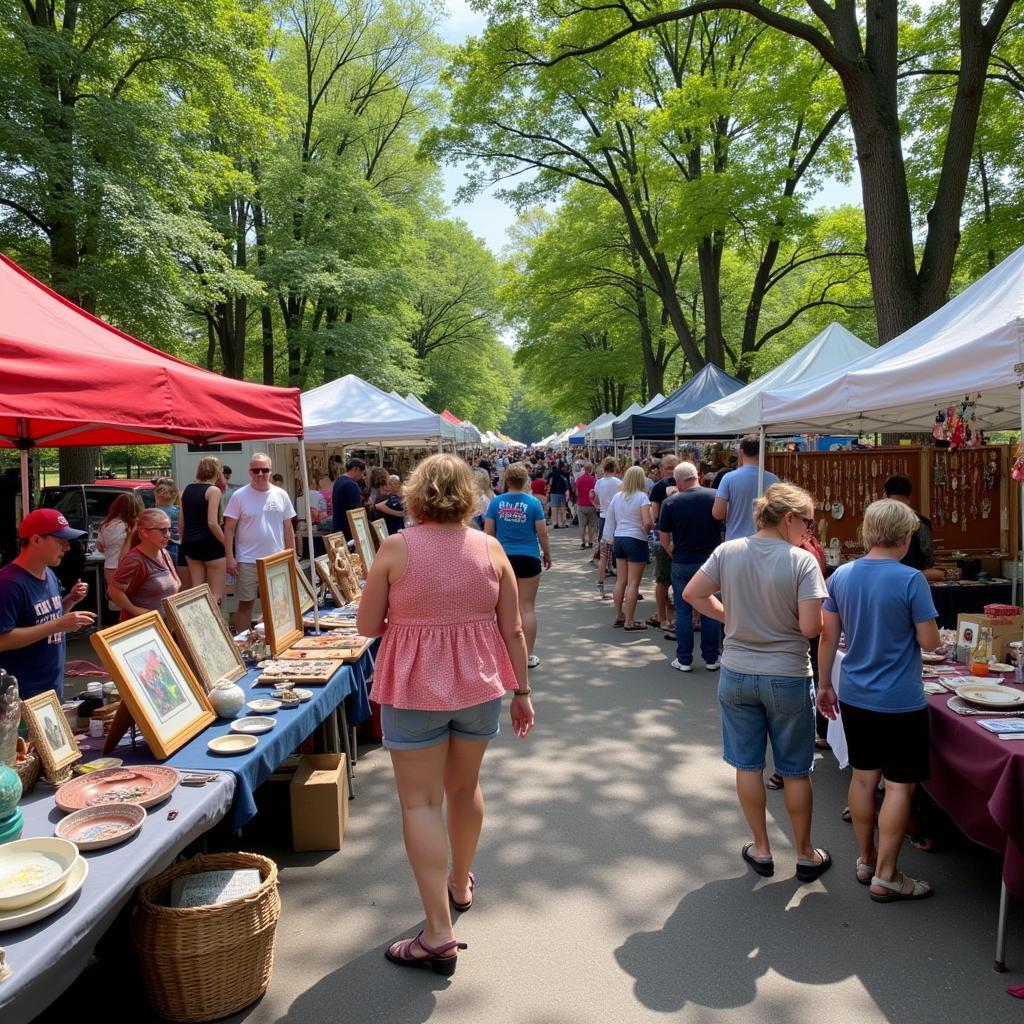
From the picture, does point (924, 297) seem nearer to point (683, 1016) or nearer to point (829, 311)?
point (683, 1016)

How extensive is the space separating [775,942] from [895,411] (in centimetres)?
546

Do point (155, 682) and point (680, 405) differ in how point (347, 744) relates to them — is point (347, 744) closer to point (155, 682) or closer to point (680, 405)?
point (155, 682)

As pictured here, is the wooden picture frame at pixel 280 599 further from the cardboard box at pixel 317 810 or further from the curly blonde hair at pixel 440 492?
the curly blonde hair at pixel 440 492

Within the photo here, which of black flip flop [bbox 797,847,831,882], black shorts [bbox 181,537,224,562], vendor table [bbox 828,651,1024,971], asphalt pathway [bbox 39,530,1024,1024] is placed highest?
black shorts [bbox 181,537,224,562]

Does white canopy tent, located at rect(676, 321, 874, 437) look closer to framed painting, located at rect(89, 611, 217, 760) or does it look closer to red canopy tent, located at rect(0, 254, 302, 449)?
red canopy tent, located at rect(0, 254, 302, 449)

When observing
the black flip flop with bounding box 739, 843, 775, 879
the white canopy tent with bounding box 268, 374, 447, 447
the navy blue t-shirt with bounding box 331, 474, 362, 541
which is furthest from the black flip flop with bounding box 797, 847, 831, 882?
the white canopy tent with bounding box 268, 374, 447, 447

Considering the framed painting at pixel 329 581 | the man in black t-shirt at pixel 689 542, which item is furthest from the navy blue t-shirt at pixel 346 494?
the man in black t-shirt at pixel 689 542

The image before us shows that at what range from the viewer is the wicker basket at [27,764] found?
279 cm

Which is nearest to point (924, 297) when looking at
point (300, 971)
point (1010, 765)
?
point (1010, 765)

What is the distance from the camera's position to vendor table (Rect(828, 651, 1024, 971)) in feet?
9.27

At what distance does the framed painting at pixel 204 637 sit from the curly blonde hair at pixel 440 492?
145cm

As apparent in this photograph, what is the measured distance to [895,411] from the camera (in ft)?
23.4

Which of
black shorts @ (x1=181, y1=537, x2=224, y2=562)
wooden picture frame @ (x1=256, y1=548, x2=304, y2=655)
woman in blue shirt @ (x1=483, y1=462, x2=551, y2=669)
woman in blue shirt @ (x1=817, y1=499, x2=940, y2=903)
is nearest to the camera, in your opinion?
woman in blue shirt @ (x1=817, y1=499, x2=940, y2=903)

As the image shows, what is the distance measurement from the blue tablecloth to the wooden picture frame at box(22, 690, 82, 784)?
0.22 metres
